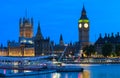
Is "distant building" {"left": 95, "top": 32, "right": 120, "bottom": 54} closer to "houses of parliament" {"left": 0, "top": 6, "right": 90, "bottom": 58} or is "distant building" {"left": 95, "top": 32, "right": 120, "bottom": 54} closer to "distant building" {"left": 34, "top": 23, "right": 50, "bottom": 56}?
"houses of parliament" {"left": 0, "top": 6, "right": 90, "bottom": 58}

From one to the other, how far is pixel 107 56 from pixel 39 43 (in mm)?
48352

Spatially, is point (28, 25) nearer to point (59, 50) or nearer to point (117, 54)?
point (59, 50)

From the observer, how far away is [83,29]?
187375 millimetres

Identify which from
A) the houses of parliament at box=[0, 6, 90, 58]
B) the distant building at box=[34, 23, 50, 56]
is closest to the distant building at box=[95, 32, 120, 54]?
the houses of parliament at box=[0, 6, 90, 58]

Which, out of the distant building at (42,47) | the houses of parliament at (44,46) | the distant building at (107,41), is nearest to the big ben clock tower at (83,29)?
the houses of parliament at (44,46)

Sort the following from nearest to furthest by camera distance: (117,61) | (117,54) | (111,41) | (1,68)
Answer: (1,68)
(117,61)
(117,54)
(111,41)

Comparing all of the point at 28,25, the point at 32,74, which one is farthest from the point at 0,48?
the point at 32,74

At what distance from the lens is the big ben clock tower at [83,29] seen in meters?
184

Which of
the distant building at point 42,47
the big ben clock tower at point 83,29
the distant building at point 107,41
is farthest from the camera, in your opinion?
the big ben clock tower at point 83,29

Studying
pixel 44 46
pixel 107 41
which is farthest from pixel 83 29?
pixel 107 41

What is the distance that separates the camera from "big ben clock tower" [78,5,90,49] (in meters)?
184

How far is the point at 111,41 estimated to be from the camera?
6097 inches

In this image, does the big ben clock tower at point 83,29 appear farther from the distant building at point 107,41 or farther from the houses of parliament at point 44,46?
the distant building at point 107,41

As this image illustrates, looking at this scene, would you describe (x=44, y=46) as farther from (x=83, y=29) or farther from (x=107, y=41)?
(x=107, y=41)
